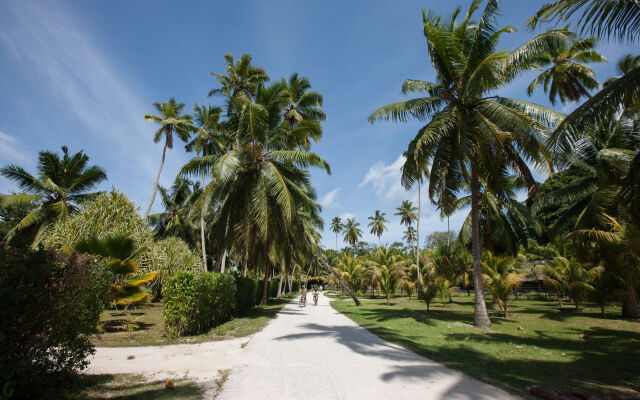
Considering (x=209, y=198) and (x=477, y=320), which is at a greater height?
(x=209, y=198)

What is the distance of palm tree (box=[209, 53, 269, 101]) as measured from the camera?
20.6 m

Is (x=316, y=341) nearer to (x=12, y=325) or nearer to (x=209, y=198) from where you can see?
(x=12, y=325)

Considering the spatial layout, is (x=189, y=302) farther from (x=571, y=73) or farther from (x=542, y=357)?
(x=571, y=73)

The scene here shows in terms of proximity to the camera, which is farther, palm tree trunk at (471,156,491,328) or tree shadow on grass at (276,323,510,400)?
palm tree trunk at (471,156,491,328)

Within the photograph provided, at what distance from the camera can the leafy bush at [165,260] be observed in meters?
18.4

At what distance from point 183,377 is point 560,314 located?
1762 centimetres

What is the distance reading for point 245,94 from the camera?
20.5m

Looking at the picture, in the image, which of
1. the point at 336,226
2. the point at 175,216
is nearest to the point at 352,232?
the point at 336,226

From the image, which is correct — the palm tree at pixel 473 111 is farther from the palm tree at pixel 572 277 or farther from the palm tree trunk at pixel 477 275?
the palm tree at pixel 572 277

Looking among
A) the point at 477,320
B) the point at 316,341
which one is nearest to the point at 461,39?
the point at 477,320

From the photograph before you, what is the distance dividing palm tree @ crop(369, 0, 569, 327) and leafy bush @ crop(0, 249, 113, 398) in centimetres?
991

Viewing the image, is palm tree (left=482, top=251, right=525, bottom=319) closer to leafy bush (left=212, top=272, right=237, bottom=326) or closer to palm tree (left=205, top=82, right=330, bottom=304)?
palm tree (left=205, top=82, right=330, bottom=304)

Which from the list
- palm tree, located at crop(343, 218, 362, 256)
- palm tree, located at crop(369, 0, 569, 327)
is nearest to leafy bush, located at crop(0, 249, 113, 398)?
palm tree, located at crop(369, 0, 569, 327)

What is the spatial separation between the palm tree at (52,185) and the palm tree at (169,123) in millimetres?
5128
